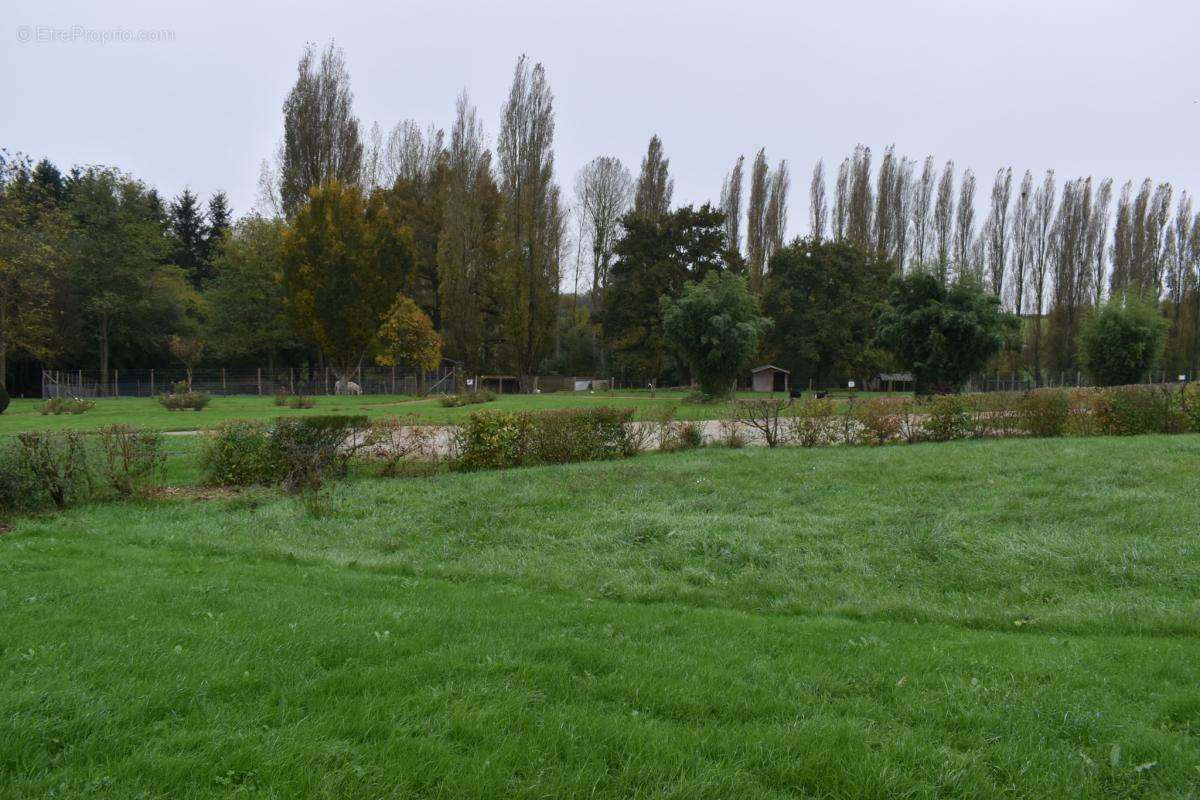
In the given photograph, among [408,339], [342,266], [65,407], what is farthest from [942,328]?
[65,407]

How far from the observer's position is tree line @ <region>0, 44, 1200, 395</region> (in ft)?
116

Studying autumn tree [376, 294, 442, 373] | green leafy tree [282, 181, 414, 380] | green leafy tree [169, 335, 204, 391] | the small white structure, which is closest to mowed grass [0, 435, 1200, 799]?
green leafy tree [282, 181, 414, 380]

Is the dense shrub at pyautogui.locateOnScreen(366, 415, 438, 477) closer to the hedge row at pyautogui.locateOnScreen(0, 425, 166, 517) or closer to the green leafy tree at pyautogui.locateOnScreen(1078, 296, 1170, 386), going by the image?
the hedge row at pyautogui.locateOnScreen(0, 425, 166, 517)

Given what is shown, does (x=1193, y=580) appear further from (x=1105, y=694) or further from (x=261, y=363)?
(x=261, y=363)

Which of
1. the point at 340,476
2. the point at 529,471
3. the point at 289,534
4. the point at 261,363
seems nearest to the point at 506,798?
the point at 289,534

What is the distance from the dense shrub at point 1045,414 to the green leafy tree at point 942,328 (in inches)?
388

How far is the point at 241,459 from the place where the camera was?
1077 centimetres

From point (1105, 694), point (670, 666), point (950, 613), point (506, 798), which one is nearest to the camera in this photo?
point (506, 798)

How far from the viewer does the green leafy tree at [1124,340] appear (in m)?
31.4

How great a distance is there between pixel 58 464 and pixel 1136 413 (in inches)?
749

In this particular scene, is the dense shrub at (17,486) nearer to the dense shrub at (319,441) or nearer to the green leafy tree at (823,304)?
the dense shrub at (319,441)

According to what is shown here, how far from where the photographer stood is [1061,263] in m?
54.1

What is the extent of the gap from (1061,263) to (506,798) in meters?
64.0

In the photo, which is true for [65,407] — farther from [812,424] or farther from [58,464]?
[812,424]
